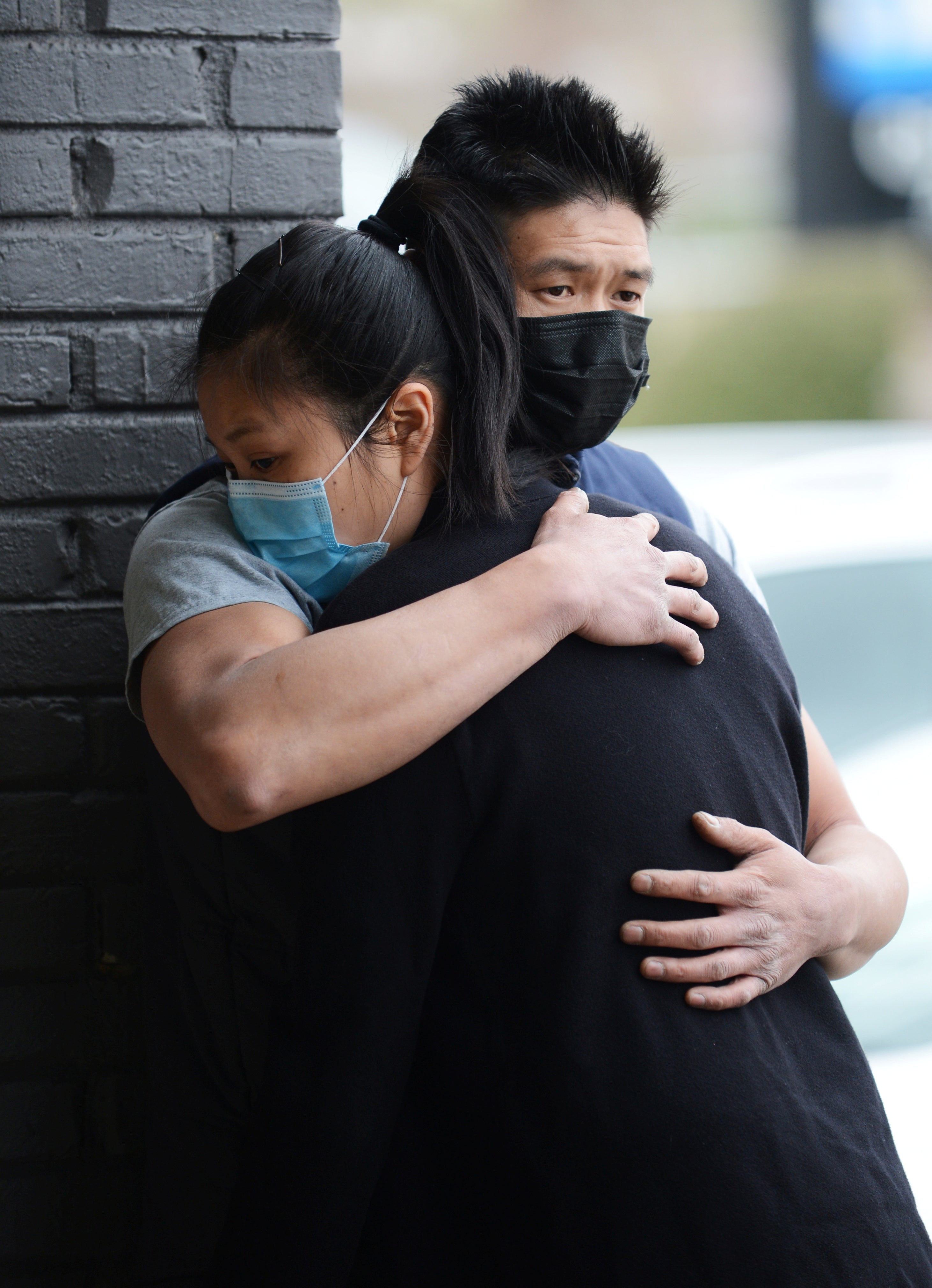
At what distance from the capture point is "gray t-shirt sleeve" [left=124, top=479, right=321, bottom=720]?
46.8 inches

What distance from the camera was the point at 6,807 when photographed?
1.62 meters

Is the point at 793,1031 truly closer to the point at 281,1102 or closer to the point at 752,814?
the point at 752,814

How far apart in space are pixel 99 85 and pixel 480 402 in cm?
72

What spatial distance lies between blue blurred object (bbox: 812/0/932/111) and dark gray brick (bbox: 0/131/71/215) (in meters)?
8.25

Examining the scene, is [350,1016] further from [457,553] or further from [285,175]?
[285,175]

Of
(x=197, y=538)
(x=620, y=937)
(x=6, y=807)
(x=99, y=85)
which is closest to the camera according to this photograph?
(x=620, y=937)

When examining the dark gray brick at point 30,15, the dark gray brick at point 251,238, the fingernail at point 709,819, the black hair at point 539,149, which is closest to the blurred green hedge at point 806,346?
the black hair at point 539,149

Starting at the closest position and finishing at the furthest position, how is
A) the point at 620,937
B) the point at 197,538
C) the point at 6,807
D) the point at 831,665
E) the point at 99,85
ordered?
the point at 620,937, the point at 197,538, the point at 99,85, the point at 6,807, the point at 831,665

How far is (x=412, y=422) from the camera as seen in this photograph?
133 cm

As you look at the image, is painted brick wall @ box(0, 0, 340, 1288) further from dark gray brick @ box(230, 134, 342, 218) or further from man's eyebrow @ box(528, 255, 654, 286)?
man's eyebrow @ box(528, 255, 654, 286)

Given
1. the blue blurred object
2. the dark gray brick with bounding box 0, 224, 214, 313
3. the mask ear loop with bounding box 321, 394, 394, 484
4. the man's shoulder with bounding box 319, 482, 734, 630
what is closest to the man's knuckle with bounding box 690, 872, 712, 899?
the man's shoulder with bounding box 319, 482, 734, 630

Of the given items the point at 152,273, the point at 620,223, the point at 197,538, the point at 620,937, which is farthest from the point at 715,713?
the point at 152,273

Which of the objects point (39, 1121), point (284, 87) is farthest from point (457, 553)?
point (39, 1121)

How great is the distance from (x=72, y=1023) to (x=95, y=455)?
0.84m
